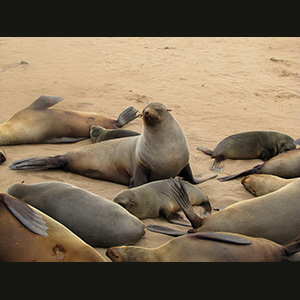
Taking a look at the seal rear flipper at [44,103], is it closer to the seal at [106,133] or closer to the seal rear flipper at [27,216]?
the seal at [106,133]

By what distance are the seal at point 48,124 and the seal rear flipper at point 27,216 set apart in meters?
3.19

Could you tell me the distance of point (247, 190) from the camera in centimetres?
518

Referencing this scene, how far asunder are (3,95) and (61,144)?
2277mm

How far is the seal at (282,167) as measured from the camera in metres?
5.38

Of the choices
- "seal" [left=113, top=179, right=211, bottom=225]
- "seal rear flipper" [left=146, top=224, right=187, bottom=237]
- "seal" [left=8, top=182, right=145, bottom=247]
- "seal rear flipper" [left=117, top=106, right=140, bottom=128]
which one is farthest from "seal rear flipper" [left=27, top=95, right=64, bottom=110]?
"seal rear flipper" [left=146, top=224, right=187, bottom=237]

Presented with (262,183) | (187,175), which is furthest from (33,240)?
(262,183)

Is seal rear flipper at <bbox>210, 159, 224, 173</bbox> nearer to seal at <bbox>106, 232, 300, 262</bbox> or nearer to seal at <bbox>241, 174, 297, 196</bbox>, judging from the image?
seal at <bbox>241, 174, 297, 196</bbox>

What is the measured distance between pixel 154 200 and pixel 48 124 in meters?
2.73

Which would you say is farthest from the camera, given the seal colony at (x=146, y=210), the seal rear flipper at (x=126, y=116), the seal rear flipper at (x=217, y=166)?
the seal rear flipper at (x=126, y=116)

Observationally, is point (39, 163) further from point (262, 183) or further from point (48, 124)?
point (262, 183)

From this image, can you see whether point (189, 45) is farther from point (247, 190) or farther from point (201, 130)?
point (247, 190)

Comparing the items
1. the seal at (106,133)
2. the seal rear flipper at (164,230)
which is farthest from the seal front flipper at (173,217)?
the seal at (106,133)

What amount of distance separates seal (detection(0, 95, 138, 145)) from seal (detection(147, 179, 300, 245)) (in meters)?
3.22

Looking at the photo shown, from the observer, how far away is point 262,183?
16.4 ft
